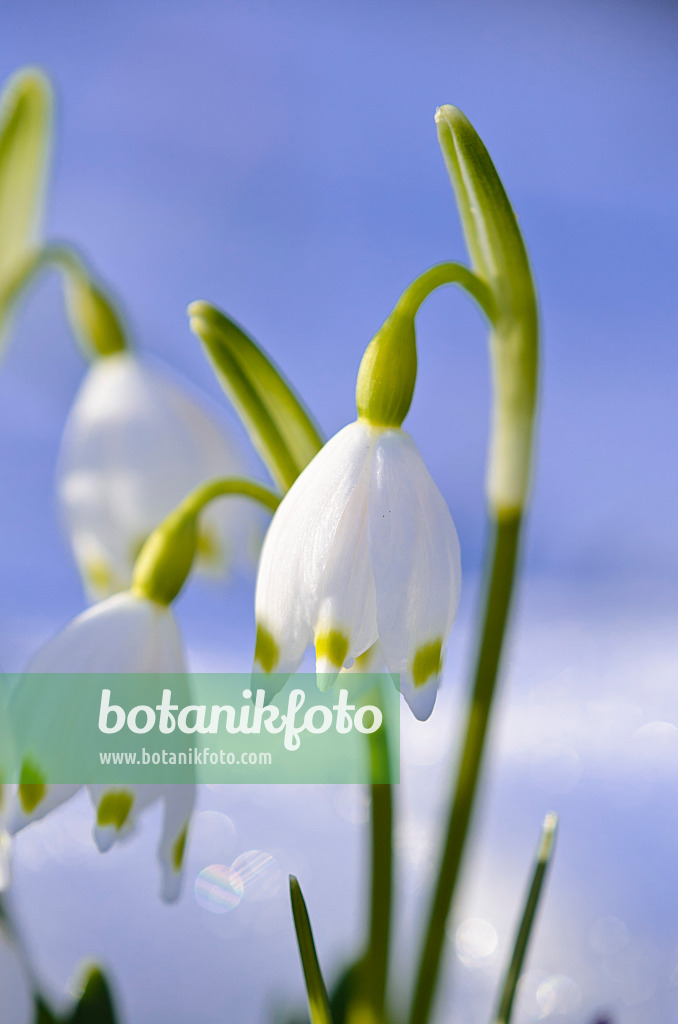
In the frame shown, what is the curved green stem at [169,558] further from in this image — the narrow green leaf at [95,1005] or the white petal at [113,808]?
the narrow green leaf at [95,1005]

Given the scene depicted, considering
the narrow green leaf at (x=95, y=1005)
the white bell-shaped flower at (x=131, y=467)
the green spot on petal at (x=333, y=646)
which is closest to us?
the green spot on petal at (x=333, y=646)

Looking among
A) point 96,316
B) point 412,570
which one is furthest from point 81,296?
point 412,570

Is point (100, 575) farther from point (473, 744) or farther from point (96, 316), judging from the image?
point (473, 744)

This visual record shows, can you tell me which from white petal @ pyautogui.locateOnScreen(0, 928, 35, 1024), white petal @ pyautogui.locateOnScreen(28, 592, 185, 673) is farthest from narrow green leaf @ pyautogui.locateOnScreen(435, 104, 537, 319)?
white petal @ pyautogui.locateOnScreen(0, 928, 35, 1024)

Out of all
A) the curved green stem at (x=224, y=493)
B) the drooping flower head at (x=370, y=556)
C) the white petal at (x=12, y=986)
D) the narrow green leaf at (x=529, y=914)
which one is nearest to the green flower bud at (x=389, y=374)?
the drooping flower head at (x=370, y=556)

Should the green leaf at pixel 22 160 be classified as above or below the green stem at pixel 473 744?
above

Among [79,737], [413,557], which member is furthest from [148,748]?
[413,557]

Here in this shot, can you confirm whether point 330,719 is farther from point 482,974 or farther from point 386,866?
point 482,974
